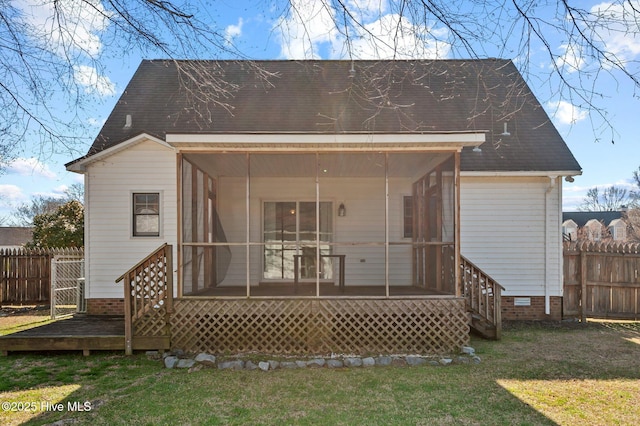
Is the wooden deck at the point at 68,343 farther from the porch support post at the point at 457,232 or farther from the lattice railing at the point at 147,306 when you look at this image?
the porch support post at the point at 457,232

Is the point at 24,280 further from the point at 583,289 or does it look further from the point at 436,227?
the point at 583,289

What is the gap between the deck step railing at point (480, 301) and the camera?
7.58m

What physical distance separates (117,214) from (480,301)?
7.71 metres

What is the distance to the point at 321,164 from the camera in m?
8.78

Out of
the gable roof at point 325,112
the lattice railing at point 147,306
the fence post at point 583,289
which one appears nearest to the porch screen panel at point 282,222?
the gable roof at point 325,112

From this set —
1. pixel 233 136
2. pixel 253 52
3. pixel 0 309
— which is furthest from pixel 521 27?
pixel 0 309

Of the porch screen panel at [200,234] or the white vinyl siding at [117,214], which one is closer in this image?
the porch screen panel at [200,234]

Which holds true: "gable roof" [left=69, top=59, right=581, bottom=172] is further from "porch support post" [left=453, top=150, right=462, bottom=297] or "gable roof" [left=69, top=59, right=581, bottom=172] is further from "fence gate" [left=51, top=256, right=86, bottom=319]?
"fence gate" [left=51, top=256, right=86, bottom=319]

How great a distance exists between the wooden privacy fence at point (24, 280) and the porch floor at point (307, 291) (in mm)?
6039

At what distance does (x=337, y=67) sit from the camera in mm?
12531

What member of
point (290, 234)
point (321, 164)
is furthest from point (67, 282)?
point (321, 164)

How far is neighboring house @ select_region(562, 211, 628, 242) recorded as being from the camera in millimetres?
35566

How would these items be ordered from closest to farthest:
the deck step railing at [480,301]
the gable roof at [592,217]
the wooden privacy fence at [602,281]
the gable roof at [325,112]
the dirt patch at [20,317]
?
the deck step railing at [480,301], the dirt patch at [20,317], the wooden privacy fence at [602,281], the gable roof at [325,112], the gable roof at [592,217]

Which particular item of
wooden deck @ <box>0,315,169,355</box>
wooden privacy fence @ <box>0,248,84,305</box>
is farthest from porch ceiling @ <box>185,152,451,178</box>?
wooden privacy fence @ <box>0,248,84,305</box>
